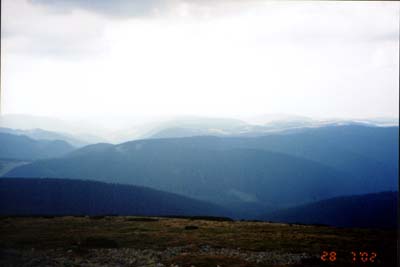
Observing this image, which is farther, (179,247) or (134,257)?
(179,247)

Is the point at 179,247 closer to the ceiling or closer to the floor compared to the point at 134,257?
closer to the floor

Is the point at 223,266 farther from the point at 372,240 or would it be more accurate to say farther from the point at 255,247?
the point at 372,240

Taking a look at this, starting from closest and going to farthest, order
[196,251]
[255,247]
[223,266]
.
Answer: [223,266] < [196,251] < [255,247]

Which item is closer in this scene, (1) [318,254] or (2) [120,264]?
(2) [120,264]

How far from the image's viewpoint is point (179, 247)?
3853 centimetres

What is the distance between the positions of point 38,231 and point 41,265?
22.4m

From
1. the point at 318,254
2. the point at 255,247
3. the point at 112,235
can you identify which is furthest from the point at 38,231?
the point at 318,254

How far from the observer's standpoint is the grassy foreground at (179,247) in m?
31.7

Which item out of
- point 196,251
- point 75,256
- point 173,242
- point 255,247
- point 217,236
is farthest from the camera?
point 217,236

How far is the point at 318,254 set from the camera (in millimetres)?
34219

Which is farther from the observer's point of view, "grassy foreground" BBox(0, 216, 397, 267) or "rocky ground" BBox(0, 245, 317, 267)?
"grassy foreground" BBox(0, 216, 397, 267)

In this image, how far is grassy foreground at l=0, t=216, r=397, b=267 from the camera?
31.7m

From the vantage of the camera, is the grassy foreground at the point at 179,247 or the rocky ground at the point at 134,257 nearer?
the rocky ground at the point at 134,257

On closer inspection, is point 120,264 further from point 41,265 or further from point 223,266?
point 223,266
